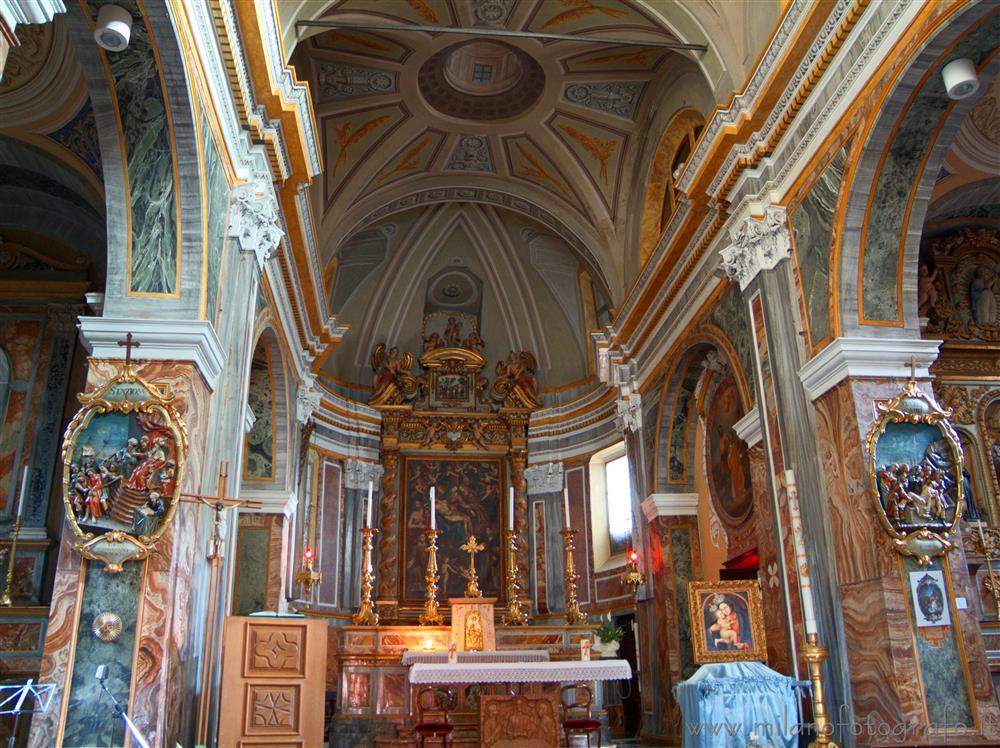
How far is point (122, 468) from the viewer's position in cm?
611

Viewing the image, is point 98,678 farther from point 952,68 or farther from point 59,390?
point 952,68

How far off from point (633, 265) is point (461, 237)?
455cm

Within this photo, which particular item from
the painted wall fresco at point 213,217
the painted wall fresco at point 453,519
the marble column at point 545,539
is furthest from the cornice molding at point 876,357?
the painted wall fresco at point 453,519

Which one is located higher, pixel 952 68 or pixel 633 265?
pixel 633 265

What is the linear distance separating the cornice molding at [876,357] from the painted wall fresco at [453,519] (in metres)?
9.59

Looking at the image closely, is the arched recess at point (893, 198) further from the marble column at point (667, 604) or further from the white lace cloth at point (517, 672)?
the marble column at point (667, 604)

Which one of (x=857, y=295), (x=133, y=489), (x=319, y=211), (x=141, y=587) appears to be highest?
(x=319, y=211)


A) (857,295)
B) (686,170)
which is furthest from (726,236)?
(857,295)

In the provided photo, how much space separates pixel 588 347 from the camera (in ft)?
56.3

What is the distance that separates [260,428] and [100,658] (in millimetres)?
6225

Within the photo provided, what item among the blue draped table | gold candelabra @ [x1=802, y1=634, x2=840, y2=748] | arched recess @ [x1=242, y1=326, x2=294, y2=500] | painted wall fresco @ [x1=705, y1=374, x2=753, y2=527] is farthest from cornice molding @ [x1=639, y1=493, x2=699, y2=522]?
gold candelabra @ [x1=802, y1=634, x2=840, y2=748]

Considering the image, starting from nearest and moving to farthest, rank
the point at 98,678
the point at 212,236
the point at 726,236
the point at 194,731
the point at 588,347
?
the point at 98,678 → the point at 194,731 → the point at 212,236 → the point at 726,236 → the point at 588,347

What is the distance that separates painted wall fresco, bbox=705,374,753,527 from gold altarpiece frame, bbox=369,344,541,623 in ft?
16.0

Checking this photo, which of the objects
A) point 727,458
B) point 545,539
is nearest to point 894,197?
point 727,458
